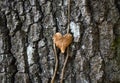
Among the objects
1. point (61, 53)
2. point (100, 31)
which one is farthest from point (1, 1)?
point (100, 31)

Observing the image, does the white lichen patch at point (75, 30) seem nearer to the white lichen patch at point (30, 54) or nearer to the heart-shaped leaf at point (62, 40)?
the heart-shaped leaf at point (62, 40)

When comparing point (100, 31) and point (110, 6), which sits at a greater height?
point (110, 6)

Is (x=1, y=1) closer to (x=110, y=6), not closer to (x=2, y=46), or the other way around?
(x=2, y=46)

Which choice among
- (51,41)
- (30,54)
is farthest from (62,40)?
(30,54)

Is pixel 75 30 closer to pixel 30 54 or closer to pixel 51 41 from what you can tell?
pixel 51 41

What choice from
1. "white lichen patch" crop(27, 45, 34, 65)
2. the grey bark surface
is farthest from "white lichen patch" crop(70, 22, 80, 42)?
"white lichen patch" crop(27, 45, 34, 65)

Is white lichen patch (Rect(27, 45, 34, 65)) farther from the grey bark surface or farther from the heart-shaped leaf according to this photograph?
the heart-shaped leaf

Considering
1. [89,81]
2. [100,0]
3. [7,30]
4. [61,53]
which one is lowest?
[89,81]
